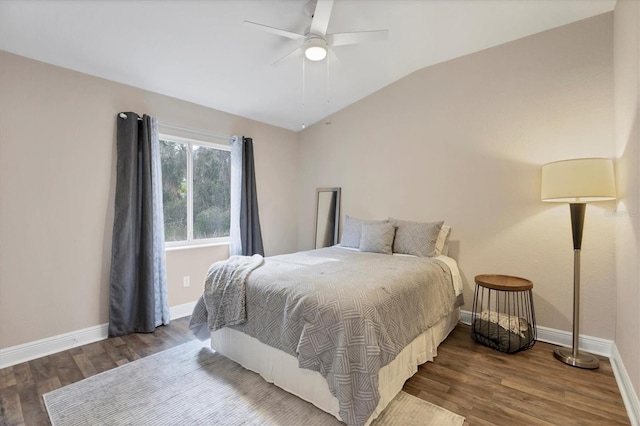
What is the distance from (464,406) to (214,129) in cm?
378

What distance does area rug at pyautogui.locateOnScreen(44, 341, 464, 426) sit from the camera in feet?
5.63

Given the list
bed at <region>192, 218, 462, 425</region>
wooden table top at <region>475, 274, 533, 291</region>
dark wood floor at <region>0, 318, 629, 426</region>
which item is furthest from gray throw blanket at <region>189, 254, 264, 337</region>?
wooden table top at <region>475, 274, 533, 291</region>

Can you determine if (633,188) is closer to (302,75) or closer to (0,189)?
(302,75)

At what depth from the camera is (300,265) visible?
2.51m

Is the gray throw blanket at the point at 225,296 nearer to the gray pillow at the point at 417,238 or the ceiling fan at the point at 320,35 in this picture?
the gray pillow at the point at 417,238

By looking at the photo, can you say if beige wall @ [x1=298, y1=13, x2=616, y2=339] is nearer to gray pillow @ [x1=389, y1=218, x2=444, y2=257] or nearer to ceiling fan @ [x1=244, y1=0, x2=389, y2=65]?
gray pillow @ [x1=389, y1=218, x2=444, y2=257]

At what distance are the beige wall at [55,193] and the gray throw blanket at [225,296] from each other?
1.18m

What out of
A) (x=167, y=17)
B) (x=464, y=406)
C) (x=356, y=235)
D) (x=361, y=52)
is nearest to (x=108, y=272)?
(x=167, y=17)

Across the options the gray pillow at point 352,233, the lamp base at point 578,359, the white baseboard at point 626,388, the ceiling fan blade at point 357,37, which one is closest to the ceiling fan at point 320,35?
the ceiling fan blade at point 357,37

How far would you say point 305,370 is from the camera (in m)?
1.84

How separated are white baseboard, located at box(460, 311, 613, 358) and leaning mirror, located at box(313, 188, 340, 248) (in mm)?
2541

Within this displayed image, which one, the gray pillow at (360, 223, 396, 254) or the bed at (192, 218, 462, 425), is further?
the gray pillow at (360, 223, 396, 254)

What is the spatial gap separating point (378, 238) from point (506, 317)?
141cm

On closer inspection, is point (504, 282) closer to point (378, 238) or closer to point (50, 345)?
point (378, 238)
